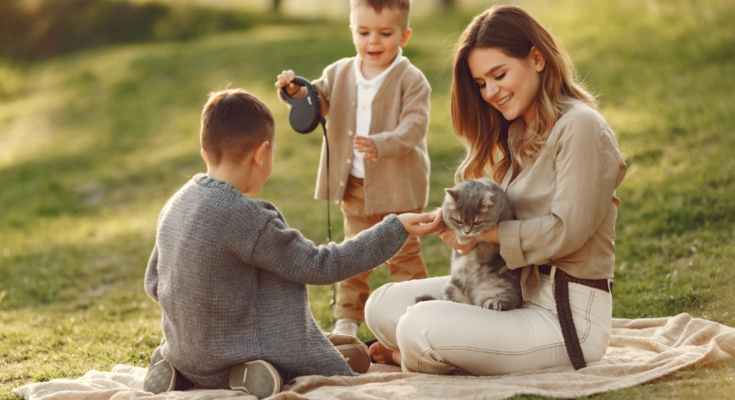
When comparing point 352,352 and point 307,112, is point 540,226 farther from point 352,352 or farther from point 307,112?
point 307,112

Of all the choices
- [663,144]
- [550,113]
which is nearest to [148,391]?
[550,113]

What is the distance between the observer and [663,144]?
685cm

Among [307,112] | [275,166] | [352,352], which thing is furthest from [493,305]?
[275,166]

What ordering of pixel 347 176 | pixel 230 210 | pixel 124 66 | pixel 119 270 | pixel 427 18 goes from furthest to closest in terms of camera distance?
pixel 427 18
pixel 124 66
pixel 119 270
pixel 347 176
pixel 230 210

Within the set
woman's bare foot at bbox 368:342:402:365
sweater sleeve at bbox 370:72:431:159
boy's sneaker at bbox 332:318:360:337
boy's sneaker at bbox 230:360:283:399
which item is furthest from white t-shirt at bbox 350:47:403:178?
boy's sneaker at bbox 230:360:283:399

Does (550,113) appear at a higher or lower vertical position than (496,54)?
lower

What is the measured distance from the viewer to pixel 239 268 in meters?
2.66

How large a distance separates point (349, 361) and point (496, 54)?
64.3 inches

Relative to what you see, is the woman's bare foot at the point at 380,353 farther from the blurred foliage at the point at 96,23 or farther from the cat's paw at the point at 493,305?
the blurred foliage at the point at 96,23

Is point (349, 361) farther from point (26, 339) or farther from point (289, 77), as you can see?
point (26, 339)

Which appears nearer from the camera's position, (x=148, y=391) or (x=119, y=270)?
(x=148, y=391)

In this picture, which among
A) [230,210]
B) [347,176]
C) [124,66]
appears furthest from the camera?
[124,66]

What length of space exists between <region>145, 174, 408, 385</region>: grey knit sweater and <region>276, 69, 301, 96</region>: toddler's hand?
52.2 inches

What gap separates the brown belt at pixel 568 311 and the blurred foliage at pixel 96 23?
15509 mm
